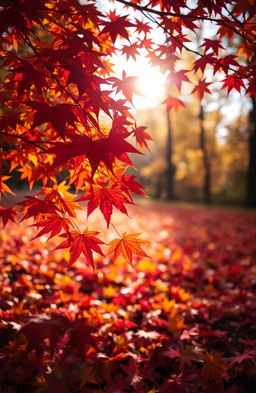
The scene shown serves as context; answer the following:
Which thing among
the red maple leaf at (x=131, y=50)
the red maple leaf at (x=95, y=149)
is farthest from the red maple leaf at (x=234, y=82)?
the red maple leaf at (x=95, y=149)

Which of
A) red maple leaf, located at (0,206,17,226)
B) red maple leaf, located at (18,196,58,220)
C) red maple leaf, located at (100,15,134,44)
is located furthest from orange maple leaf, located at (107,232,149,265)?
red maple leaf, located at (100,15,134,44)

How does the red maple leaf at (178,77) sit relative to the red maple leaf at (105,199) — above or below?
above

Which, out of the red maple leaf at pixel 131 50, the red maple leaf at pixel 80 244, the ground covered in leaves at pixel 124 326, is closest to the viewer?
the red maple leaf at pixel 80 244

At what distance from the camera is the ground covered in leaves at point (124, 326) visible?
1.53 meters

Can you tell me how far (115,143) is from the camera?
1.19 metres

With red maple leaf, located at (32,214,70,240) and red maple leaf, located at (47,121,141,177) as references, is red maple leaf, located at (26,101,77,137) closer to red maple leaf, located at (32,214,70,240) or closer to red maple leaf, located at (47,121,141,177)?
A: red maple leaf, located at (47,121,141,177)

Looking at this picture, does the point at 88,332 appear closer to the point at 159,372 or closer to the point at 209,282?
the point at 159,372

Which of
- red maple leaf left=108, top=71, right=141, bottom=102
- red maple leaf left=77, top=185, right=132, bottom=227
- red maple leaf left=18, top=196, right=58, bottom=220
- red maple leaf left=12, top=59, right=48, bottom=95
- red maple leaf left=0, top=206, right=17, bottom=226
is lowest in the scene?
red maple leaf left=0, top=206, right=17, bottom=226

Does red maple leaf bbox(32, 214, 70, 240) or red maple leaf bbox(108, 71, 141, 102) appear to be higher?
red maple leaf bbox(108, 71, 141, 102)

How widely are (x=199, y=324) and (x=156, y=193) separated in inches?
1010

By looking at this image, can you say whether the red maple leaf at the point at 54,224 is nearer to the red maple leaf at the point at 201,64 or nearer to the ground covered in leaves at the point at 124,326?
the ground covered in leaves at the point at 124,326

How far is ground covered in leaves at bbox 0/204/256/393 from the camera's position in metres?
1.53

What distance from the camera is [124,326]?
224cm

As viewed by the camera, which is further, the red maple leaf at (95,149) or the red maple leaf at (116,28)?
the red maple leaf at (116,28)
